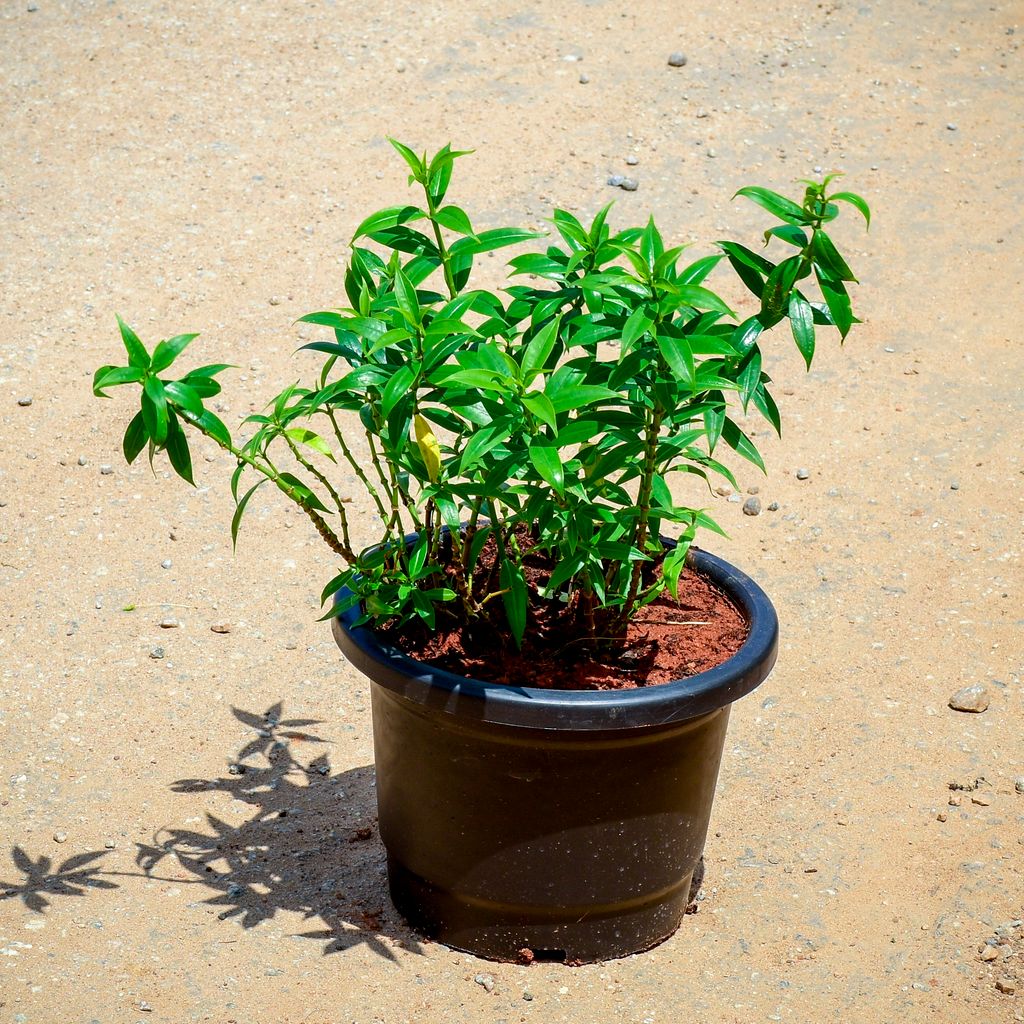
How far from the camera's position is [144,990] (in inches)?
91.3

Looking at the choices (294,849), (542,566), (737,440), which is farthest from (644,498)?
(294,849)

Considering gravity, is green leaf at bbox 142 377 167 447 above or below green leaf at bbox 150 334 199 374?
below

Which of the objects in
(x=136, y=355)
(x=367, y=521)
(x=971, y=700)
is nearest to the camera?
(x=136, y=355)

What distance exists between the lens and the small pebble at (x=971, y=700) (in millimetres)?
3240

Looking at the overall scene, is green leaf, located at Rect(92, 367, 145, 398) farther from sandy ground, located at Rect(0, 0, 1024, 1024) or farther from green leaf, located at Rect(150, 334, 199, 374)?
sandy ground, located at Rect(0, 0, 1024, 1024)

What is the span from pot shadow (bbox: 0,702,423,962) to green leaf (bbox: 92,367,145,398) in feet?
3.81

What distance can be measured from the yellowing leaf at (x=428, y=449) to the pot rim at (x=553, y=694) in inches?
12.7

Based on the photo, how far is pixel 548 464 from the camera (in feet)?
5.90

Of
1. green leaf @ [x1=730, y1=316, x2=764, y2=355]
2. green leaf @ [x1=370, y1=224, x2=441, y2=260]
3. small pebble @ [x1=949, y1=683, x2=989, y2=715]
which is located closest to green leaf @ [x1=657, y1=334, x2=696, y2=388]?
green leaf @ [x1=730, y1=316, x2=764, y2=355]

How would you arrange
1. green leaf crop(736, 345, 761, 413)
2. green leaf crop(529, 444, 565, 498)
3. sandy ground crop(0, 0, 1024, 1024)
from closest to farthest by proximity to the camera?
green leaf crop(529, 444, 565, 498) → green leaf crop(736, 345, 761, 413) → sandy ground crop(0, 0, 1024, 1024)

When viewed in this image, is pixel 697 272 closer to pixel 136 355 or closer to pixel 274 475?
pixel 274 475

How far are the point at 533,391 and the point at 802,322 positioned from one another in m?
0.43

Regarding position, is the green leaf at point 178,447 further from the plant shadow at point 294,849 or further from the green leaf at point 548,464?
the plant shadow at point 294,849

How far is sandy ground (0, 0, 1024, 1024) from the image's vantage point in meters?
2.44
